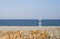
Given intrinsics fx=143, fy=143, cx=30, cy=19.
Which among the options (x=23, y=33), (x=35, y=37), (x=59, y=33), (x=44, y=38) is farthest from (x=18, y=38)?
(x=59, y=33)

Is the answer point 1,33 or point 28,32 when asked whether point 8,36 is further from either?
point 28,32

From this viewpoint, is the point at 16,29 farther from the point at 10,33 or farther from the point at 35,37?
the point at 35,37

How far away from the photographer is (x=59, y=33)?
16.3 feet

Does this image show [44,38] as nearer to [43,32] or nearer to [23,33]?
[43,32]

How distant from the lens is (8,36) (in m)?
4.70

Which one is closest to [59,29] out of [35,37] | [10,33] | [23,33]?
[35,37]

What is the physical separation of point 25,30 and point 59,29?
1231 millimetres

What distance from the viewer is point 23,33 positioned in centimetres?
482

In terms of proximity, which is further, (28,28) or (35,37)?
(28,28)

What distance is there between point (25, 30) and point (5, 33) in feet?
2.25

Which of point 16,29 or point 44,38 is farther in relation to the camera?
point 16,29

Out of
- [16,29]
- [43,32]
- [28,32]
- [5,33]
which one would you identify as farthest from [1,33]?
[43,32]

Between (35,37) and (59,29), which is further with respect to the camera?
(59,29)

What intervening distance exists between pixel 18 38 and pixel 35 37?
1.84ft
